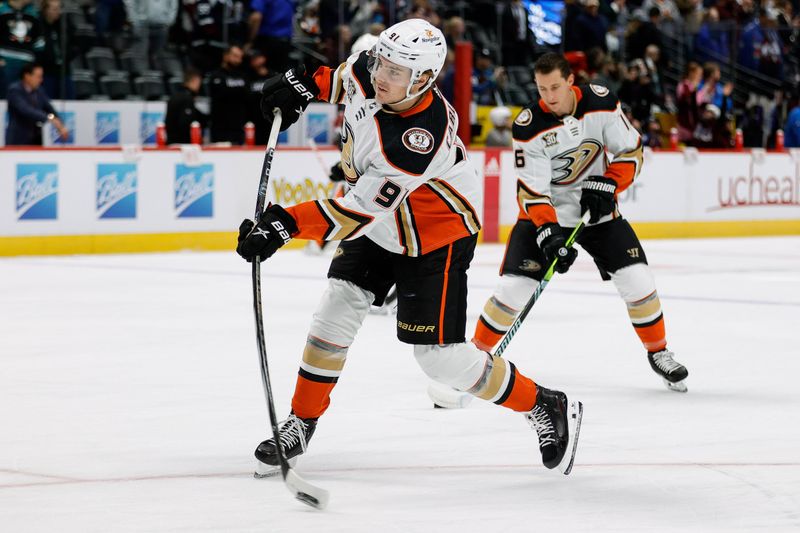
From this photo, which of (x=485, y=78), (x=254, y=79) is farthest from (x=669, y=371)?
(x=485, y=78)

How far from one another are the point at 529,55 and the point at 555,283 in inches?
257

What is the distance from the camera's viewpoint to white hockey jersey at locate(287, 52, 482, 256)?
3.69m

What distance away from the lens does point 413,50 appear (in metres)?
3.75

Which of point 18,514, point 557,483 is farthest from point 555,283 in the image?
point 18,514

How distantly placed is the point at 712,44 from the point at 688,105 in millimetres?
1409

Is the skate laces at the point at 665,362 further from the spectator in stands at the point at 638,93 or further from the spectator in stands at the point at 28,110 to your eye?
the spectator in stands at the point at 638,93

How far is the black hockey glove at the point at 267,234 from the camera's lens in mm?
3541

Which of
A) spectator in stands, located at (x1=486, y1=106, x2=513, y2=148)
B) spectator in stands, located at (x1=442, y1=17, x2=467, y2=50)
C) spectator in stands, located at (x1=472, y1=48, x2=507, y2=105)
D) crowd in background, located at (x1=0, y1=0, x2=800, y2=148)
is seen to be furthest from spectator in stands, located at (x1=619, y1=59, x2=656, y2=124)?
spectator in stands, located at (x1=442, y1=17, x2=467, y2=50)

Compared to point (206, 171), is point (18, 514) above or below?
above

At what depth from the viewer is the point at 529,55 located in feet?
52.0

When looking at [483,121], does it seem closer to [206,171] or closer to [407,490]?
[206,171]

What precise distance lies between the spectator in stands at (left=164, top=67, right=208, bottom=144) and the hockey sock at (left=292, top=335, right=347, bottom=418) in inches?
337

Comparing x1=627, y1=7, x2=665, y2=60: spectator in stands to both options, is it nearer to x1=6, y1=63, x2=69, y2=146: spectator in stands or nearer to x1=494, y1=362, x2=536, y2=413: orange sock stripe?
x1=6, y1=63, x2=69, y2=146: spectator in stands

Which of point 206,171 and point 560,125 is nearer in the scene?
point 560,125
